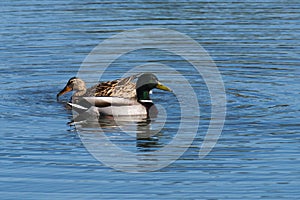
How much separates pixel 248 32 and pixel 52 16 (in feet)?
19.1

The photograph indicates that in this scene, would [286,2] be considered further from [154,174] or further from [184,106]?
[154,174]

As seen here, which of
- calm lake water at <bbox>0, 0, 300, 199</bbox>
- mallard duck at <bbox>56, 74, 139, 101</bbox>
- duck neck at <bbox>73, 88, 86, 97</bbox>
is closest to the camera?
calm lake water at <bbox>0, 0, 300, 199</bbox>

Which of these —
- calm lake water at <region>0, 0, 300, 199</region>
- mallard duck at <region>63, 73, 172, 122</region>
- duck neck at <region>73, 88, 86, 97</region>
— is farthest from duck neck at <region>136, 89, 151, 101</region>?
duck neck at <region>73, 88, 86, 97</region>

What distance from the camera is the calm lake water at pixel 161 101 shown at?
11625 millimetres

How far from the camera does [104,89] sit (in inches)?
679

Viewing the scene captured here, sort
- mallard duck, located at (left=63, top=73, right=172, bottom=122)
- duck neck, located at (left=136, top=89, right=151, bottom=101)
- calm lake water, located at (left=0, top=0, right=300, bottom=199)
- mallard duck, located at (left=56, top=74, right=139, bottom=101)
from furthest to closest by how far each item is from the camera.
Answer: mallard duck, located at (left=56, top=74, right=139, bottom=101)
duck neck, located at (left=136, top=89, right=151, bottom=101)
mallard duck, located at (left=63, top=73, right=172, bottom=122)
calm lake water, located at (left=0, top=0, right=300, bottom=199)

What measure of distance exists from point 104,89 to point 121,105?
31.5 inches

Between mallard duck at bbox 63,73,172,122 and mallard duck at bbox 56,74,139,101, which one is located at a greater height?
mallard duck at bbox 56,74,139,101

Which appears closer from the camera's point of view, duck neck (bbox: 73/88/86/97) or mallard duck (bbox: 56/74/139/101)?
mallard duck (bbox: 56/74/139/101)

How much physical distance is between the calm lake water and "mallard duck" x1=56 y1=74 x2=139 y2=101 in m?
0.47

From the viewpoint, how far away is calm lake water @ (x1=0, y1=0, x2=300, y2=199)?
11625 mm

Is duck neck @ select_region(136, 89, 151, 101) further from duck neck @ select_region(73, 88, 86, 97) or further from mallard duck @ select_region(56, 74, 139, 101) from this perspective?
duck neck @ select_region(73, 88, 86, 97)

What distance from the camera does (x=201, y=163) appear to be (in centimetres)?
1259

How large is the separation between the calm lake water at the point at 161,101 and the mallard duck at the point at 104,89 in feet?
1.55
